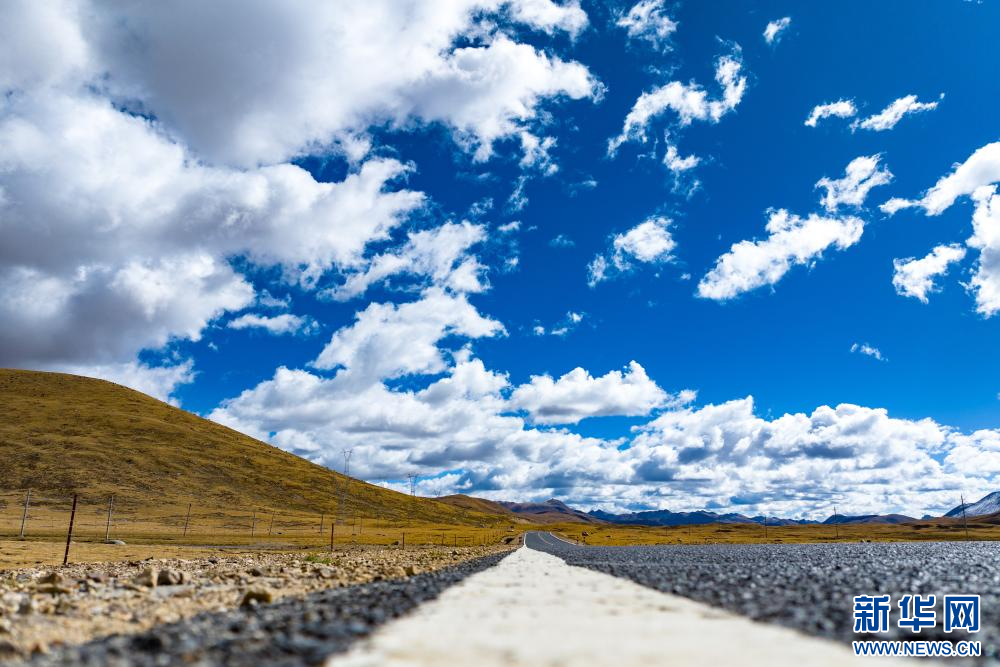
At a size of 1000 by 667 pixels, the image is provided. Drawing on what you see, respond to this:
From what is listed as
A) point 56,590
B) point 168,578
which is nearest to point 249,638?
point 56,590

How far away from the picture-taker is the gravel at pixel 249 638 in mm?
9641

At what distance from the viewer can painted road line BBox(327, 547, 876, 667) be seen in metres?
9.36

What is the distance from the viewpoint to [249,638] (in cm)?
1120

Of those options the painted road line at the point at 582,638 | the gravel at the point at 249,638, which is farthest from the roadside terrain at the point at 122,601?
the painted road line at the point at 582,638

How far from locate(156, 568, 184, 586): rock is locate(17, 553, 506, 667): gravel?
990 centimetres

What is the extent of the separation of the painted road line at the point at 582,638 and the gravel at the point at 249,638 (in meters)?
0.71

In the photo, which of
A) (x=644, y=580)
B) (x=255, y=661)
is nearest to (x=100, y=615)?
(x=255, y=661)

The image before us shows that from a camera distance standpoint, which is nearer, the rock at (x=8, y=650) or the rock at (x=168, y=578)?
the rock at (x=8, y=650)

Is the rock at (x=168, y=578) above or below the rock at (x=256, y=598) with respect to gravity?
below

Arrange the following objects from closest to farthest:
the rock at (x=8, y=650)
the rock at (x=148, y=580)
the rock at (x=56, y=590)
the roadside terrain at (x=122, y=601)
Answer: the rock at (x=8, y=650) → the roadside terrain at (x=122, y=601) → the rock at (x=56, y=590) → the rock at (x=148, y=580)

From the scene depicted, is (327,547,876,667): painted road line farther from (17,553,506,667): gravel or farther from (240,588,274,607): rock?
(240,588,274,607): rock

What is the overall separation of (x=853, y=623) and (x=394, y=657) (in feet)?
31.5

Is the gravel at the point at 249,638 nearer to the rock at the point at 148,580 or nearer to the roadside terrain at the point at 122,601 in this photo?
the roadside terrain at the point at 122,601

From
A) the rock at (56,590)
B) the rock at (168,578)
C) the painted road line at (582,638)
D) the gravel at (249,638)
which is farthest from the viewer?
the rock at (168,578)
